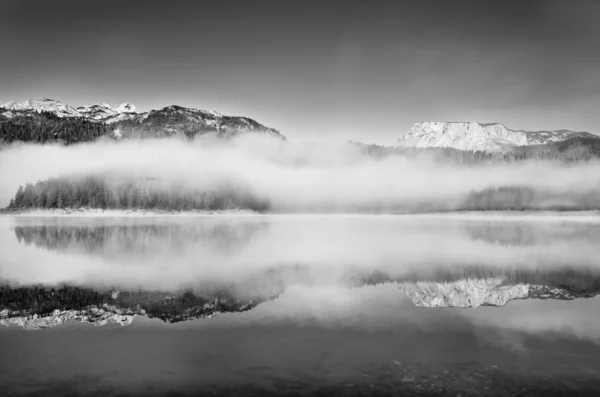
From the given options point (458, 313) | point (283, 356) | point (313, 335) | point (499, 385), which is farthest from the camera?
point (458, 313)

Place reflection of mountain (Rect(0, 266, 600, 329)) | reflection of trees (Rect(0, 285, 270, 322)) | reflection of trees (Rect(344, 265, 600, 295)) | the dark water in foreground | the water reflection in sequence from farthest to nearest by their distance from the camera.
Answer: the water reflection, reflection of trees (Rect(344, 265, 600, 295)), reflection of trees (Rect(0, 285, 270, 322)), reflection of mountain (Rect(0, 266, 600, 329)), the dark water in foreground

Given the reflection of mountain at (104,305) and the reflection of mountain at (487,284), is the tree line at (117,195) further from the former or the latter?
the reflection of mountain at (487,284)

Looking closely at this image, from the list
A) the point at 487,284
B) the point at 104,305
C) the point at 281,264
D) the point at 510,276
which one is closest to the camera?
the point at 104,305

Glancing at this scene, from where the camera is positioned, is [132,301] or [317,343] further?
[132,301]

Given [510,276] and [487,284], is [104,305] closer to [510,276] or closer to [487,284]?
[487,284]

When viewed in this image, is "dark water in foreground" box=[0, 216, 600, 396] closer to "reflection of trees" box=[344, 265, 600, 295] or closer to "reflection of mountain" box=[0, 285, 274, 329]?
"reflection of trees" box=[344, 265, 600, 295]

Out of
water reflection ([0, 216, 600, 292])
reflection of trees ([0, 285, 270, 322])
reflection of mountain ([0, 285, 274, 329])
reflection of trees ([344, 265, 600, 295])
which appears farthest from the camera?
water reflection ([0, 216, 600, 292])

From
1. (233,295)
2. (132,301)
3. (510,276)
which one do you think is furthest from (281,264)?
(510,276)

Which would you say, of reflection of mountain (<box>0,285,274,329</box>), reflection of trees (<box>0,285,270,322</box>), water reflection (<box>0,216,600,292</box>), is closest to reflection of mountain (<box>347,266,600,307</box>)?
water reflection (<box>0,216,600,292</box>)

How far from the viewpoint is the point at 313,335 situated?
1672 cm

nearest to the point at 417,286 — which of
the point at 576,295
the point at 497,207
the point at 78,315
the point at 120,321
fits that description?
the point at 576,295

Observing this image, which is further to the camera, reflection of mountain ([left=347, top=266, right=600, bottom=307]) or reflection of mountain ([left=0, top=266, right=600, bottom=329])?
reflection of mountain ([left=347, top=266, right=600, bottom=307])

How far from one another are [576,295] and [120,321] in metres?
24.1

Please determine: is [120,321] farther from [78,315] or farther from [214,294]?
[214,294]
